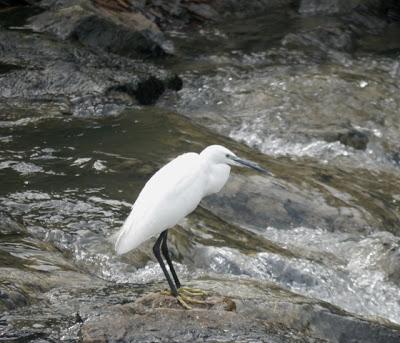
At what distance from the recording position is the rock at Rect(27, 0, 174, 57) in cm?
1162

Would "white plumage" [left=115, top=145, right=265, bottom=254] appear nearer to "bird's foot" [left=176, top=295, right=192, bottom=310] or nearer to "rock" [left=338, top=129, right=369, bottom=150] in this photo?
"bird's foot" [left=176, top=295, right=192, bottom=310]

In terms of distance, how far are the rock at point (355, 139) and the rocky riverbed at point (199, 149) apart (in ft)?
0.06

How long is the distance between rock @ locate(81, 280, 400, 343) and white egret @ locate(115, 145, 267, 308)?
1.03 ft

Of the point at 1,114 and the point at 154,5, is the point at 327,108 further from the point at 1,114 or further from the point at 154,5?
the point at 154,5

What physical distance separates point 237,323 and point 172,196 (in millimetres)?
880

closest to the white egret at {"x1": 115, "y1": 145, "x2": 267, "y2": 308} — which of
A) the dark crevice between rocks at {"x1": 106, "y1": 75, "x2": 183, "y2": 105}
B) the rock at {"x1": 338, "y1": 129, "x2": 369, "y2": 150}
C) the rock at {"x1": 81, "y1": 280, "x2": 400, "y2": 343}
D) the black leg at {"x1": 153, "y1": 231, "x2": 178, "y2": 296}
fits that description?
the black leg at {"x1": 153, "y1": 231, "x2": 178, "y2": 296}

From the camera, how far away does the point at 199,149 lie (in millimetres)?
8547

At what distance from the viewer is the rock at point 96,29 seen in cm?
1162

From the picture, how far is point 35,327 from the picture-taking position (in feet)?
15.9

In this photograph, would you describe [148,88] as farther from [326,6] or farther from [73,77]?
[326,6]

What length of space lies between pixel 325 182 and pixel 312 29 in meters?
5.52

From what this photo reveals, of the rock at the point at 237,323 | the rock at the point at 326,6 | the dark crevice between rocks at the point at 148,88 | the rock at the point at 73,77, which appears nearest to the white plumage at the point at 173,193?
the rock at the point at 237,323

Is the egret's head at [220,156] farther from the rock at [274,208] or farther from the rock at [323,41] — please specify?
the rock at [323,41]

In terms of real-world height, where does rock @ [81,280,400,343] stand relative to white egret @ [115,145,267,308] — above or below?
below
